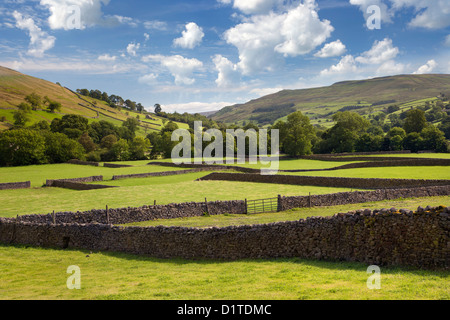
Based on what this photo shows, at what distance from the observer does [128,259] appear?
44.2ft

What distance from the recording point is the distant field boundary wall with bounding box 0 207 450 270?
Answer: 28.7 feet

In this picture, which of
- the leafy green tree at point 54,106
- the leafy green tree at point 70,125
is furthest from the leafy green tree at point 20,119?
the leafy green tree at point 54,106

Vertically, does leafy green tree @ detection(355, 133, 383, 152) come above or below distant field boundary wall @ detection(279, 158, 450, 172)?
above

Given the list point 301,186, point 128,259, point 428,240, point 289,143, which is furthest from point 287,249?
point 289,143

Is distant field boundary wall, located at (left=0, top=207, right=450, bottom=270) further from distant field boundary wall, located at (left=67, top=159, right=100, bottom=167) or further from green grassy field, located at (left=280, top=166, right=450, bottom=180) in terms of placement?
distant field boundary wall, located at (left=67, top=159, right=100, bottom=167)

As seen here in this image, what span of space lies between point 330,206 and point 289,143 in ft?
191

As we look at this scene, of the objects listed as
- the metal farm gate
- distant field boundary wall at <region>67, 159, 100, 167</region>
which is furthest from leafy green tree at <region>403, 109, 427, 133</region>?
the metal farm gate

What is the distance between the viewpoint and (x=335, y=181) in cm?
3450

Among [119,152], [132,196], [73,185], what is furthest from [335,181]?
[119,152]

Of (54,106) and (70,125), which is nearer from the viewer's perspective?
(70,125)

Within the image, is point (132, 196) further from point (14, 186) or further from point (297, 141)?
point (297, 141)

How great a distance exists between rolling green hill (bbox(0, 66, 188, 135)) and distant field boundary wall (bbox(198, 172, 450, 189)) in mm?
102730

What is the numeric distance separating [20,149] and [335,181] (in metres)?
64.6

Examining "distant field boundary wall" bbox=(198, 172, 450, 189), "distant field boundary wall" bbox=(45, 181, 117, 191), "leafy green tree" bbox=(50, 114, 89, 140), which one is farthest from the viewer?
"leafy green tree" bbox=(50, 114, 89, 140)
